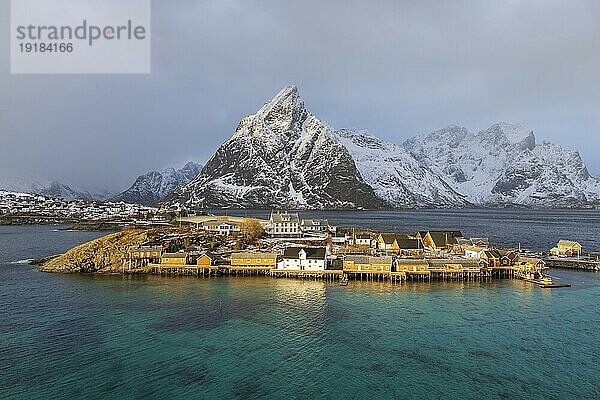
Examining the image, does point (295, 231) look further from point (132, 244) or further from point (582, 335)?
point (582, 335)

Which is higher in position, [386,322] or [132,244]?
[132,244]

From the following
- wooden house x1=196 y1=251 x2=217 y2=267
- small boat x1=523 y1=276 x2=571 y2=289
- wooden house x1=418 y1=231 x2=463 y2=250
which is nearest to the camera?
small boat x1=523 y1=276 x2=571 y2=289

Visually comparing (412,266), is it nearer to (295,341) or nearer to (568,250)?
(295,341)

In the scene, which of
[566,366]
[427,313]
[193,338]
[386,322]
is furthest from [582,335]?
[193,338]

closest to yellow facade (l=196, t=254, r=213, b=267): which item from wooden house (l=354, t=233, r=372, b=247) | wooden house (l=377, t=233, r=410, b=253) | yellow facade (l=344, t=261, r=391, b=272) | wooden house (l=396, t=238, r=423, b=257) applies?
yellow facade (l=344, t=261, r=391, b=272)

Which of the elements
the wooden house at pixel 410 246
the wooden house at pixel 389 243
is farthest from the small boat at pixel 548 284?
the wooden house at pixel 389 243

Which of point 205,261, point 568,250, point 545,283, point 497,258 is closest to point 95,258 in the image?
point 205,261

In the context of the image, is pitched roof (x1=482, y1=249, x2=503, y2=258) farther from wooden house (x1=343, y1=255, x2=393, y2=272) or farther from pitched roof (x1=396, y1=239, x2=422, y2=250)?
wooden house (x1=343, y1=255, x2=393, y2=272)
